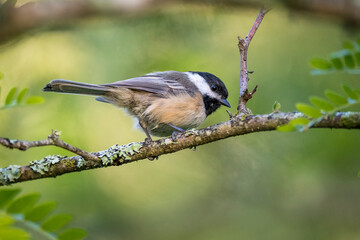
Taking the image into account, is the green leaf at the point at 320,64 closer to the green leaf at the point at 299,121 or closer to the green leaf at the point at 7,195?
the green leaf at the point at 299,121

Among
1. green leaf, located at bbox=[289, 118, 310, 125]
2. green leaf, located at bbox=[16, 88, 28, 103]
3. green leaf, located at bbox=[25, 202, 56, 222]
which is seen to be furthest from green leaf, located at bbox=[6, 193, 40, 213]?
green leaf, located at bbox=[289, 118, 310, 125]

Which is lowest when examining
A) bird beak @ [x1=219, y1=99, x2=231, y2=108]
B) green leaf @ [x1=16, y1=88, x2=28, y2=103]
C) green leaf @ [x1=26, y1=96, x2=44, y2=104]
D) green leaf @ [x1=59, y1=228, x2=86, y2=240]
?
green leaf @ [x1=59, y1=228, x2=86, y2=240]

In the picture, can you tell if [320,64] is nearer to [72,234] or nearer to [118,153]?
[72,234]

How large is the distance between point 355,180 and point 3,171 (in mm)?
3623

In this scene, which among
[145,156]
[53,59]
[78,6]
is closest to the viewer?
[145,156]

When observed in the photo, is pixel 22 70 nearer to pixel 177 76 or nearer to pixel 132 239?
pixel 177 76

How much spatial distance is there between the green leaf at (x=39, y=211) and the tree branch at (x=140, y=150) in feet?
3.28

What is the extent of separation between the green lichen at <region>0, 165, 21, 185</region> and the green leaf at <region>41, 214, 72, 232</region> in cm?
103

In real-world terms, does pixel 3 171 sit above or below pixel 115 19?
below

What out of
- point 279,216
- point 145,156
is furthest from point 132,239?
point 145,156

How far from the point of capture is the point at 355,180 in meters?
4.53

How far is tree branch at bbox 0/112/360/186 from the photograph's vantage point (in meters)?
2.52

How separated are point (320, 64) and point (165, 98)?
8.60 ft

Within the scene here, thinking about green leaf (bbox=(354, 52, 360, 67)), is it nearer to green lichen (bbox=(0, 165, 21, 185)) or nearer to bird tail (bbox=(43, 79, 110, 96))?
green lichen (bbox=(0, 165, 21, 185))
